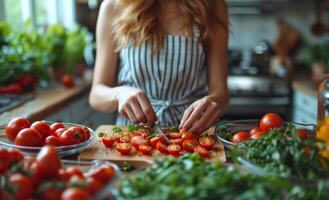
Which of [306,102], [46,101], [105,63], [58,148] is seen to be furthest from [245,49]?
[58,148]

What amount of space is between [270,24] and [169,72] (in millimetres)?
2316

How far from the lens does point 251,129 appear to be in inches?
53.1

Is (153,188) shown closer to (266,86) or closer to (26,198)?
(26,198)

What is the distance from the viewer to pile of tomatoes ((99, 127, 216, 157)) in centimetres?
121

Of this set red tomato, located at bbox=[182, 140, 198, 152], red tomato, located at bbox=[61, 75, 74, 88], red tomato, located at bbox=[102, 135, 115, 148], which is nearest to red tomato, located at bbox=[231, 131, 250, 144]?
red tomato, located at bbox=[182, 140, 198, 152]

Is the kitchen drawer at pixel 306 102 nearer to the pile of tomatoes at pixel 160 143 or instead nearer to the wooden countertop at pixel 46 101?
the wooden countertop at pixel 46 101

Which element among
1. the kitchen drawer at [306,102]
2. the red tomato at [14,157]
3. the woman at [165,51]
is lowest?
the kitchen drawer at [306,102]

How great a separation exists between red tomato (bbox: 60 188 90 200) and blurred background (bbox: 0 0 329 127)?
1448 millimetres

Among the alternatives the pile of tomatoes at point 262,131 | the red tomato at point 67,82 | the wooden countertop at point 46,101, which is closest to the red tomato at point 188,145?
the pile of tomatoes at point 262,131

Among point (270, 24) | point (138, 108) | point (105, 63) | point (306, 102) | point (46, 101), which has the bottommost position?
point (306, 102)

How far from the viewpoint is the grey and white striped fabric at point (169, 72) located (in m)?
1.70

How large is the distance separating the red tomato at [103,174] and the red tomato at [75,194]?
0.26 ft

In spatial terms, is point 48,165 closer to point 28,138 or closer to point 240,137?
point 28,138

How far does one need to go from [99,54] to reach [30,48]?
106 centimetres
